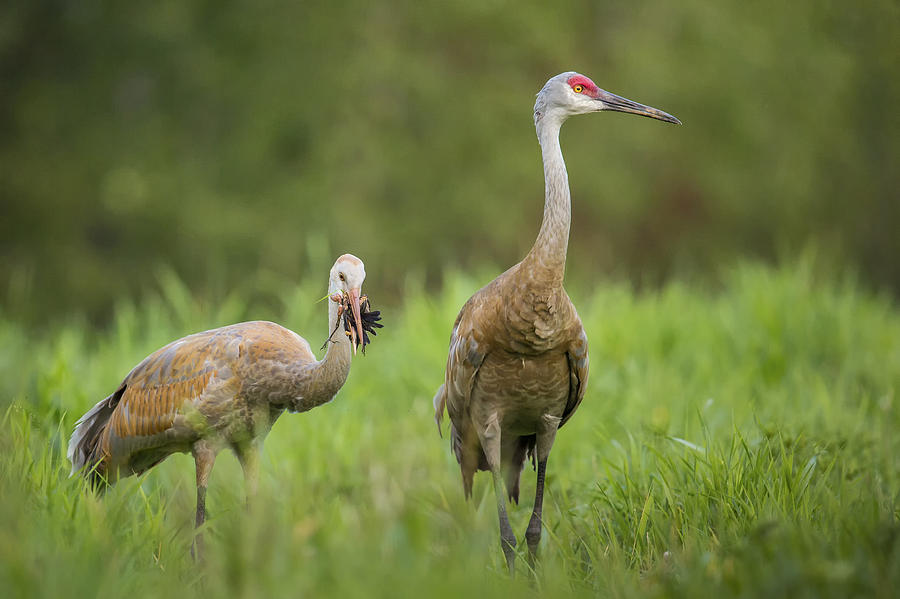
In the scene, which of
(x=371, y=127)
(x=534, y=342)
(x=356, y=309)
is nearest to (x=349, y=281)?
(x=356, y=309)

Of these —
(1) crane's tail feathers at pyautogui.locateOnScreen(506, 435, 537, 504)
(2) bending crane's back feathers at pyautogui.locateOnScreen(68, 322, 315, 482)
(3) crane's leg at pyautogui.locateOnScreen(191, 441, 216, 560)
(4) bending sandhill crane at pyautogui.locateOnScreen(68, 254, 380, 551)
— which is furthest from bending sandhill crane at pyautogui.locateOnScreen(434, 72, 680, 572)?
(3) crane's leg at pyautogui.locateOnScreen(191, 441, 216, 560)

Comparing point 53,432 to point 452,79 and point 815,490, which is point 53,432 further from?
point 452,79

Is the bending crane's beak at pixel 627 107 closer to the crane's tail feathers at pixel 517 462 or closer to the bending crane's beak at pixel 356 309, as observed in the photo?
the bending crane's beak at pixel 356 309

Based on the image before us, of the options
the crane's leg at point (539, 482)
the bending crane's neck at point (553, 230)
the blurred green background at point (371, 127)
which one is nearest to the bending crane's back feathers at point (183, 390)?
the bending crane's neck at point (553, 230)

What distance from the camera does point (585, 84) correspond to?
15.6 feet

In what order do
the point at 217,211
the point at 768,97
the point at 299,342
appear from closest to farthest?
1. the point at 299,342
2. the point at 217,211
3. the point at 768,97

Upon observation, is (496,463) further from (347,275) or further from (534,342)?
(347,275)

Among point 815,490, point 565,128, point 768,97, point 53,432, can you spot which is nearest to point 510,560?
point 815,490

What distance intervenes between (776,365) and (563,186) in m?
4.05

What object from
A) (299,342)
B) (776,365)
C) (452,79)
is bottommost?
(776,365)

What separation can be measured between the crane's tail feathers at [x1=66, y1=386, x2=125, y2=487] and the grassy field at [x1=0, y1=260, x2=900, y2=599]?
0.33ft

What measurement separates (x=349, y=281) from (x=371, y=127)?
364 inches

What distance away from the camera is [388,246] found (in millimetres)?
12742

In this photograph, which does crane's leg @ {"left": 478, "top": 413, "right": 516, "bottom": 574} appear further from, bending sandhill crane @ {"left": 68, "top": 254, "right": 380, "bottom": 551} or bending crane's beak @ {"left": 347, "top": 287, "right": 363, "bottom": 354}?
bending crane's beak @ {"left": 347, "top": 287, "right": 363, "bottom": 354}
